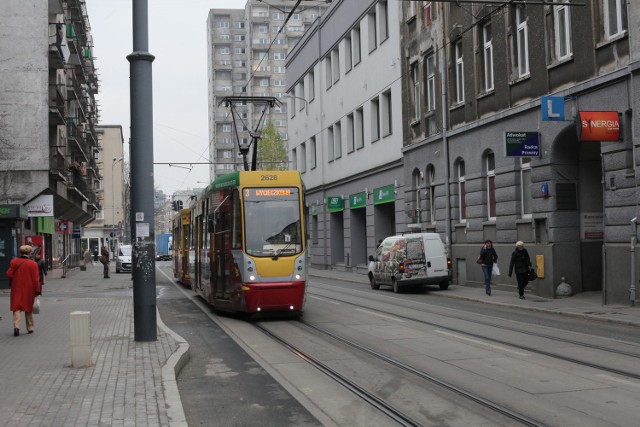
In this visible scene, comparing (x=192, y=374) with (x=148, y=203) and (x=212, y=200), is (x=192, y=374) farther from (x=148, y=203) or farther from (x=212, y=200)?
(x=212, y=200)

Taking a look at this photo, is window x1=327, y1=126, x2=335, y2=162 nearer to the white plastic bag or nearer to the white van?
the white van

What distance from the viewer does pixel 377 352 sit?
11.5 meters

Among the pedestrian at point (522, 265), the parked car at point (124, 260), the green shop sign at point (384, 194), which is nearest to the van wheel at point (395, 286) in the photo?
the pedestrian at point (522, 265)

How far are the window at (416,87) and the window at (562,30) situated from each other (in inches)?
420

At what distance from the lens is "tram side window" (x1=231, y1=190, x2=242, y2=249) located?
16.0 meters

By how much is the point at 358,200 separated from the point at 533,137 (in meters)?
18.9

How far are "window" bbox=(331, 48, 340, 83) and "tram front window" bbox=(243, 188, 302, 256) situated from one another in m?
29.5

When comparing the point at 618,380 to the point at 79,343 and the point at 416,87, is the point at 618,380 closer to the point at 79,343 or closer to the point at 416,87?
the point at 79,343

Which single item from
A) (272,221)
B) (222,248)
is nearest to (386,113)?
(222,248)

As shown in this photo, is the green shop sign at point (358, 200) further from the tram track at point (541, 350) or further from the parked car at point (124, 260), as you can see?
the tram track at point (541, 350)

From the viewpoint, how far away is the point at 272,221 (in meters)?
16.2

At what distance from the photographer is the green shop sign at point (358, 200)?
39.0 m

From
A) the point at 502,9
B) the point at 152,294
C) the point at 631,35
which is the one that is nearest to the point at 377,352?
the point at 152,294

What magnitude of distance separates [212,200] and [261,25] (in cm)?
9572
